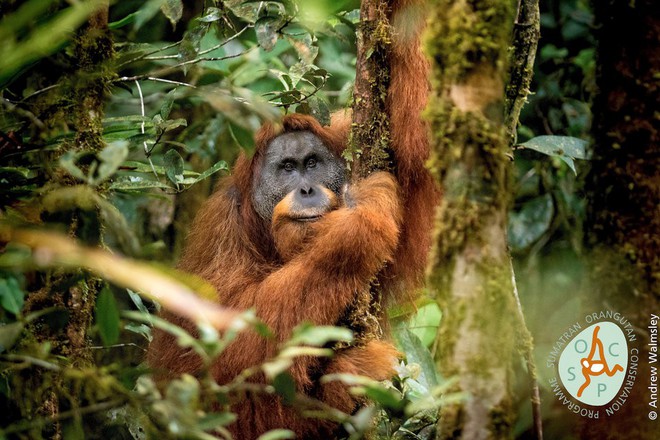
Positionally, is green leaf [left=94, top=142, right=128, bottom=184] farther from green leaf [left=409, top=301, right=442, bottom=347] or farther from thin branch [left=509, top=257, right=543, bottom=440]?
green leaf [left=409, top=301, right=442, bottom=347]

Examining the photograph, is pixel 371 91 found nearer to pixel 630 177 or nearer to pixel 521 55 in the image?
pixel 521 55

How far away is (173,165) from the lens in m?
3.84

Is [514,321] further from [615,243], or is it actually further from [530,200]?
[530,200]

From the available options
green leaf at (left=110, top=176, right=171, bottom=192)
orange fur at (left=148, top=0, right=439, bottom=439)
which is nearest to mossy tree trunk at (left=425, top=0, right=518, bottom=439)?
orange fur at (left=148, top=0, right=439, bottom=439)

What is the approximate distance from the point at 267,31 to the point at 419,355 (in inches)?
77.2

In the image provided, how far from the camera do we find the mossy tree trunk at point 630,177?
8.20 feet

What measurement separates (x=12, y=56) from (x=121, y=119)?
157cm

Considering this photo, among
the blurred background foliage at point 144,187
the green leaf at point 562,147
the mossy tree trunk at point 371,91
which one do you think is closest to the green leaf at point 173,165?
the blurred background foliage at point 144,187

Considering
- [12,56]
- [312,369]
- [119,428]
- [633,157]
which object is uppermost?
[12,56]

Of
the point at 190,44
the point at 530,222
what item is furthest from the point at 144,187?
the point at 530,222

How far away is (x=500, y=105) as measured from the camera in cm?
228

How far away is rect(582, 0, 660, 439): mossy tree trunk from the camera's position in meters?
2.50

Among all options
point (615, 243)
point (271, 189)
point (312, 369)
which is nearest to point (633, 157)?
point (615, 243)

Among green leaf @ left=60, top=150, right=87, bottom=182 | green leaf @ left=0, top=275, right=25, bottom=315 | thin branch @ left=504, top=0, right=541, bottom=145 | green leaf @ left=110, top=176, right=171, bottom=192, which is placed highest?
thin branch @ left=504, top=0, right=541, bottom=145
